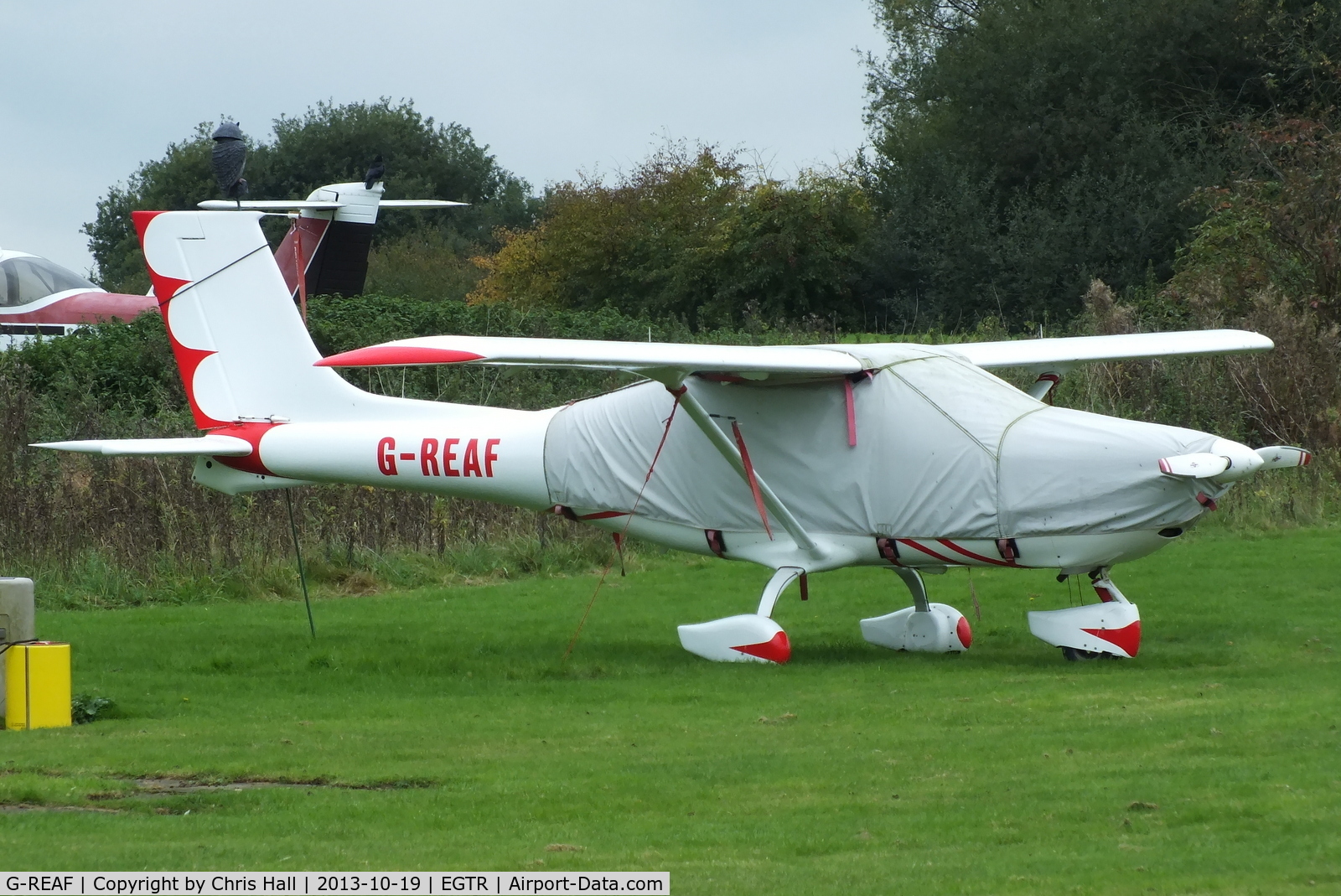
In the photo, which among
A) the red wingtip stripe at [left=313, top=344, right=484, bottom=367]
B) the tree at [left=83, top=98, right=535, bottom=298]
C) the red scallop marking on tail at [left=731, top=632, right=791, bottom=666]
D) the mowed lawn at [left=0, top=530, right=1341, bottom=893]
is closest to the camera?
the mowed lawn at [left=0, top=530, right=1341, bottom=893]

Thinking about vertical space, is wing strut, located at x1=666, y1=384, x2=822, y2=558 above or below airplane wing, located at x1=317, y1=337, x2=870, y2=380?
below

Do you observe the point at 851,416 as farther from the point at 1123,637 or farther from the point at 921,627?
the point at 1123,637

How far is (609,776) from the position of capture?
7059 millimetres

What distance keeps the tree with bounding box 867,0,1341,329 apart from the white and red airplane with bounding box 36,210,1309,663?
2696cm

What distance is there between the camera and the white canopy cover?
9695 millimetres

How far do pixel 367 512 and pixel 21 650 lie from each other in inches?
325

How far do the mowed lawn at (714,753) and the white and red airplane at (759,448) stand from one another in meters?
0.75

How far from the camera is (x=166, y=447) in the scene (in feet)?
37.4

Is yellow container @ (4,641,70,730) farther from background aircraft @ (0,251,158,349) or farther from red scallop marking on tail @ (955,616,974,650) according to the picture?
background aircraft @ (0,251,158,349)

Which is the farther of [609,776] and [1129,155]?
[1129,155]

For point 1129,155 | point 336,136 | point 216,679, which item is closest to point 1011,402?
point 216,679

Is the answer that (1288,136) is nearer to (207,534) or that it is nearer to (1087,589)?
(1087,589)
